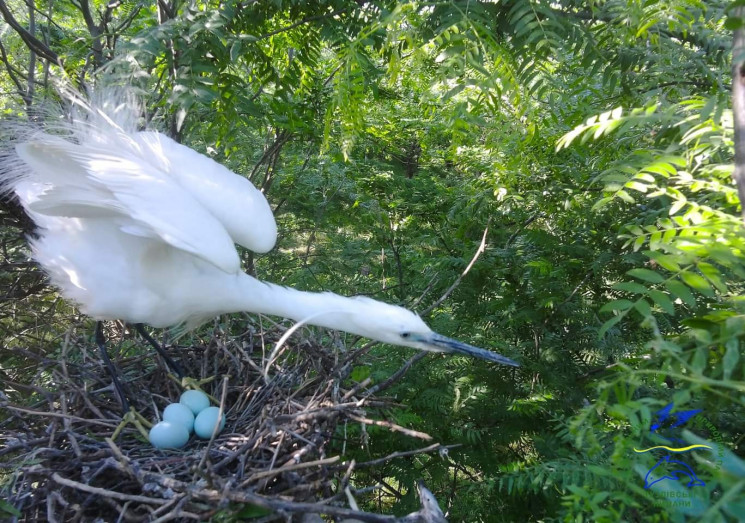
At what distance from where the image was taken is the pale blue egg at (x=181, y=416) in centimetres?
213

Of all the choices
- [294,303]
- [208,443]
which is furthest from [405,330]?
[208,443]

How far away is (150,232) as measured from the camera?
1890 mm

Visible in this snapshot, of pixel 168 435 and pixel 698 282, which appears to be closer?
pixel 698 282

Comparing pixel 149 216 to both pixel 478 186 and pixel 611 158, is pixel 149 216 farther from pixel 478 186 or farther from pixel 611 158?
pixel 611 158

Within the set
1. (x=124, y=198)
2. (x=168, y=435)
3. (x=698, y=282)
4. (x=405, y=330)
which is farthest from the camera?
(x=168, y=435)

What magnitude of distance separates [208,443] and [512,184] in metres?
1.93

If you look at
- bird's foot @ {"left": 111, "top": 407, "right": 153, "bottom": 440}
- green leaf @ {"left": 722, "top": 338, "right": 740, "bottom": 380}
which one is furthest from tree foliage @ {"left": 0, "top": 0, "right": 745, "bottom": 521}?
bird's foot @ {"left": 111, "top": 407, "right": 153, "bottom": 440}

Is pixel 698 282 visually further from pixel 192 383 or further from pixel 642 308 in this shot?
pixel 192 383

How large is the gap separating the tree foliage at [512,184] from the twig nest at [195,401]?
0.69 metres

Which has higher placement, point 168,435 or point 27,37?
point 27,37

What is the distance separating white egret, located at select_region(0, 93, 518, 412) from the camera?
1.90m

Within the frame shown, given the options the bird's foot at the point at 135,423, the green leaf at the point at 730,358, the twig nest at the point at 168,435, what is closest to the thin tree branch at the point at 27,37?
the bird's foot at the point at 135,423

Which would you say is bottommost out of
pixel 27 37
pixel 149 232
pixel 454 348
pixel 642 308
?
pixel 454 348

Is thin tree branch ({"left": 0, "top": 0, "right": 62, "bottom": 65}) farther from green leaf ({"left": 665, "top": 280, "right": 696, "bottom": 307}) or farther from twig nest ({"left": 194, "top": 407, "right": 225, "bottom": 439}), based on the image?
green leaf ({"left": 665, "top": 280, "right": 696, "bottom": 307})
